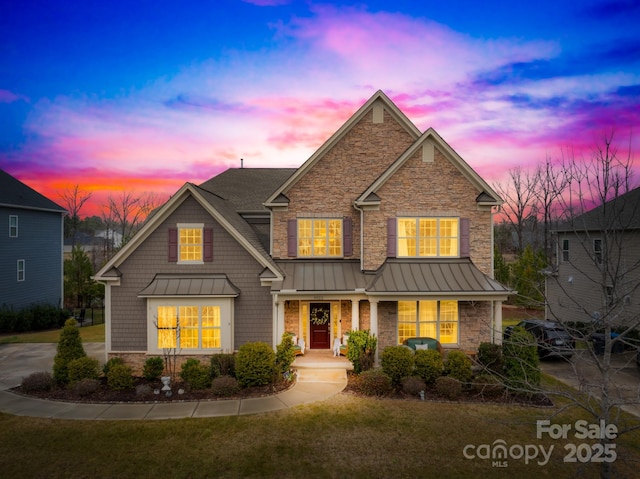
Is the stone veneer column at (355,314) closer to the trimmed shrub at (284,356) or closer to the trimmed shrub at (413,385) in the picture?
the trimmed shrub at (284,356)

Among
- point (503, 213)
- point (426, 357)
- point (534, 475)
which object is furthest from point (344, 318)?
point (503, 213)

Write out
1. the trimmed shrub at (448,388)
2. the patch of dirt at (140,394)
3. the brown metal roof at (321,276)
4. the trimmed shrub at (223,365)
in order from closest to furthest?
the patch of dirt at (140,394) → the trimmed shrub at (448,388) → the trimmed shrub at (223,365) → the brown metal roof at (321,276)

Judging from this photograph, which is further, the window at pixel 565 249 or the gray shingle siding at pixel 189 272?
the window at pixel 565 249

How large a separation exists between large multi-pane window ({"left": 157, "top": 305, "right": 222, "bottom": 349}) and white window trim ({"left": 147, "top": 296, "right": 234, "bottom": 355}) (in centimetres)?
12

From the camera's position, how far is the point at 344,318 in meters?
17.5

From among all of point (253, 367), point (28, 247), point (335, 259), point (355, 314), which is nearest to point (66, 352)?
point (253, 367)

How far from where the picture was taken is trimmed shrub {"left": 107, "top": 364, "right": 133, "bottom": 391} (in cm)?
1297

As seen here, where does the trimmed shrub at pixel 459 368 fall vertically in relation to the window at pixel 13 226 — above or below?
below

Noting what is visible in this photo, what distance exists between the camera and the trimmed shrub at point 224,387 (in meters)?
12.6

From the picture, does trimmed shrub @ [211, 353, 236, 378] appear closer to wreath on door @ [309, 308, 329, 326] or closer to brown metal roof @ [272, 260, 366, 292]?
brown metal roof @ [272, 260, 366, 292]

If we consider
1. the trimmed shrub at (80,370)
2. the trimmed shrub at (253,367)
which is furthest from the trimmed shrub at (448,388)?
the trimmed shrub at (80,370)

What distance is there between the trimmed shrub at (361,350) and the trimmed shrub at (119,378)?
806 cm

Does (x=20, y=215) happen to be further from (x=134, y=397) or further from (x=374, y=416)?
(x=374, y=416)

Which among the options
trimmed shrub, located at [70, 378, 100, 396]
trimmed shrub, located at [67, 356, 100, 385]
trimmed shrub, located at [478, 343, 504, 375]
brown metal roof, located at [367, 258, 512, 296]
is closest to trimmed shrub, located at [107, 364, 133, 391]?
trimmed shrub, located at [70, 378, 100, 396]
